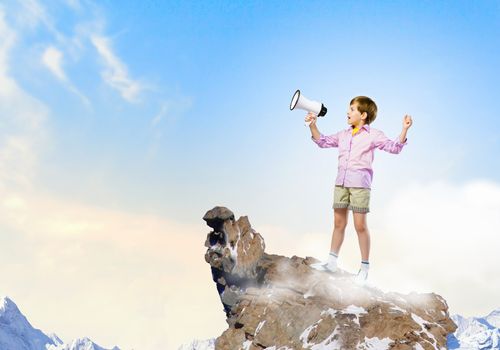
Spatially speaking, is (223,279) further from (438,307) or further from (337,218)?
(337,218)

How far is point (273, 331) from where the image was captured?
1434 cm

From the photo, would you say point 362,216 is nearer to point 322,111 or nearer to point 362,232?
point 362,232

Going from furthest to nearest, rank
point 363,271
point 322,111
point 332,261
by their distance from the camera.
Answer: point 332,261 < point 363,271 < point 322,111

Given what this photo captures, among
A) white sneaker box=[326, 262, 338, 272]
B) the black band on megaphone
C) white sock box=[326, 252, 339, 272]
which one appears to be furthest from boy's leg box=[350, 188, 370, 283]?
the black band on megaphone

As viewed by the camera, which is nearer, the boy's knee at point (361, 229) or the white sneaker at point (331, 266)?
the boy's knee at point (361, 229)

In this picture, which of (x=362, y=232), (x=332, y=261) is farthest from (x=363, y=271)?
(x=362, y=232)

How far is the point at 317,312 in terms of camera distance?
1414cm

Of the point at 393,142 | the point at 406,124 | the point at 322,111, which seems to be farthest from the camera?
→ the point at 322,111

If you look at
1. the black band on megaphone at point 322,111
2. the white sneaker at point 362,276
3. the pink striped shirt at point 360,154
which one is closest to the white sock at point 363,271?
the white sneaker at point 362,276

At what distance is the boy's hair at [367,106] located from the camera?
1122cm

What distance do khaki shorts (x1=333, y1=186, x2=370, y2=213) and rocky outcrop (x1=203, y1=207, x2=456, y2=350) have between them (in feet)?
10.8

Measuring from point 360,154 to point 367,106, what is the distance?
1.07 metres

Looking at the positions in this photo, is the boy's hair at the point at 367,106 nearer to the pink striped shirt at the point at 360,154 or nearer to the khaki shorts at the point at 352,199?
the pink striped shirt at the point at 360,154

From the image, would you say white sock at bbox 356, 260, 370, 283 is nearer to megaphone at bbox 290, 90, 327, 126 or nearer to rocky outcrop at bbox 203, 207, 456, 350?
rocky outcrop at bbox 203, 207, 456, 350
